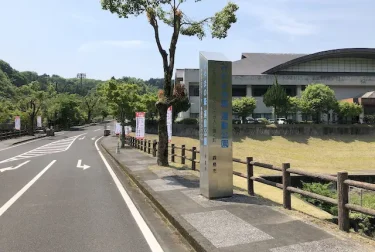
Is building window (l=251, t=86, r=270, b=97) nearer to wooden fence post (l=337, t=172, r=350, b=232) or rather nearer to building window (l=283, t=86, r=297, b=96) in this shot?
building window (l=283, t=86, r=297, b=96)

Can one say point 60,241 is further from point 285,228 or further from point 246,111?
point 246,111

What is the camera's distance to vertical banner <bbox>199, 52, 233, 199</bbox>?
26.0 feet

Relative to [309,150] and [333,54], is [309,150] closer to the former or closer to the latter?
[309,150]

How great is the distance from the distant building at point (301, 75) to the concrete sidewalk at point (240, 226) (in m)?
51.1

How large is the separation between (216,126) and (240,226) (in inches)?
106

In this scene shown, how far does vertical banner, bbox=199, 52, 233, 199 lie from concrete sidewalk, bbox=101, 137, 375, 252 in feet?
1.46

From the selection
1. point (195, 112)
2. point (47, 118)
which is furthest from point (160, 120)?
point (47, 118)

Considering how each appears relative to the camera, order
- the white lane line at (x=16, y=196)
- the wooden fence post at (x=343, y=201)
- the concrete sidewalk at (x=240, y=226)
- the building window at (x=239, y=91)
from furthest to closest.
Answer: the building window at (x=239, y=91)
the white lane line at (x=16, y=196)
the wooden fence post at (x=343, y=201)
the concrete sidewalk at (x=240, y=226)

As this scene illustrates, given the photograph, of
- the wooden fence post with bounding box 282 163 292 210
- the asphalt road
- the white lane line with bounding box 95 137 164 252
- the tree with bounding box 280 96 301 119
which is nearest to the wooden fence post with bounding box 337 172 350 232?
the wooden fence post with bounding box 282 163 292 210

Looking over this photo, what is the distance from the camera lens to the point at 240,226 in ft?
19.2

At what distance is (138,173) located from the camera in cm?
1312

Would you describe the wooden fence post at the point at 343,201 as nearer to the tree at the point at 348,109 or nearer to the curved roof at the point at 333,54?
the tree at the point at 348,109

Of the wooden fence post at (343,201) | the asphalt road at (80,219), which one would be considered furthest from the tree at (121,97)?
the wooden fence post at (343,201)

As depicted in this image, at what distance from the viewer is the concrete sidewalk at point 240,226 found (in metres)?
4.86
